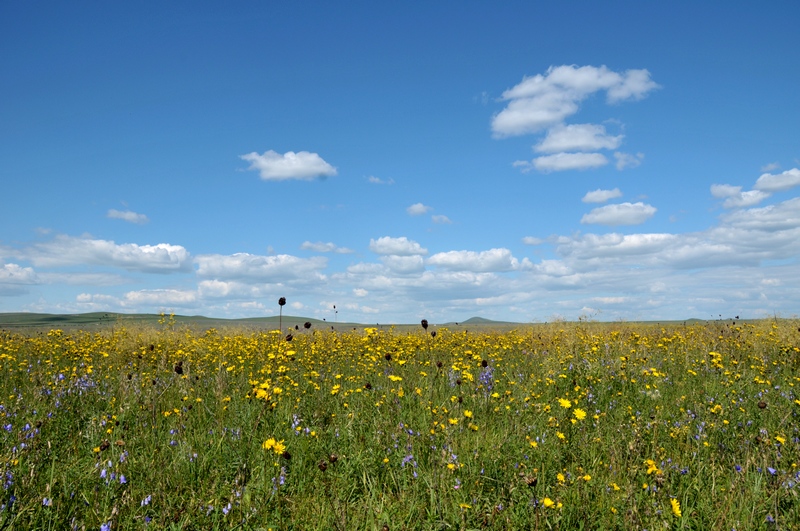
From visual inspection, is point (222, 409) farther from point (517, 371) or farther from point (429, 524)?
point (517, 371)

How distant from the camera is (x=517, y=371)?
25.8 feet

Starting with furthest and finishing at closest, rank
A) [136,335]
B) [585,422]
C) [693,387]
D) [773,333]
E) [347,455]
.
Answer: [136,335], [773,333], [693,387], [585,422], [347,455]

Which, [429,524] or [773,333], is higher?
[773,333]

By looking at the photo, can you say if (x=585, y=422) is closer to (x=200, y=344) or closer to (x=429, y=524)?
(x=429, y=524)

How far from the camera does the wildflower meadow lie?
2.98 meters

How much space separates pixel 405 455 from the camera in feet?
12.5

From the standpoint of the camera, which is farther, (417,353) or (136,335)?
(136,335)

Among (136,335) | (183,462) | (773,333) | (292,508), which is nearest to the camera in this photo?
(292,508)

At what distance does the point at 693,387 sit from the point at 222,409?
255 inches

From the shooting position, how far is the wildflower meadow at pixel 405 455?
298 centimetres

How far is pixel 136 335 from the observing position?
13359 mm

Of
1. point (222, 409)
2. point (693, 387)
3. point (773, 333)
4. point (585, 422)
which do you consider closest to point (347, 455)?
point (222, 409)

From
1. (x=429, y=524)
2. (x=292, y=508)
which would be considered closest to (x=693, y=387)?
(x=429, y=524)

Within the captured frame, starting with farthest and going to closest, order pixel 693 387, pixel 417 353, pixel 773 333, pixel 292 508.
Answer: pixel 773 333 → pixel 417 353 → pixel 693 387 → pixel 292 508
